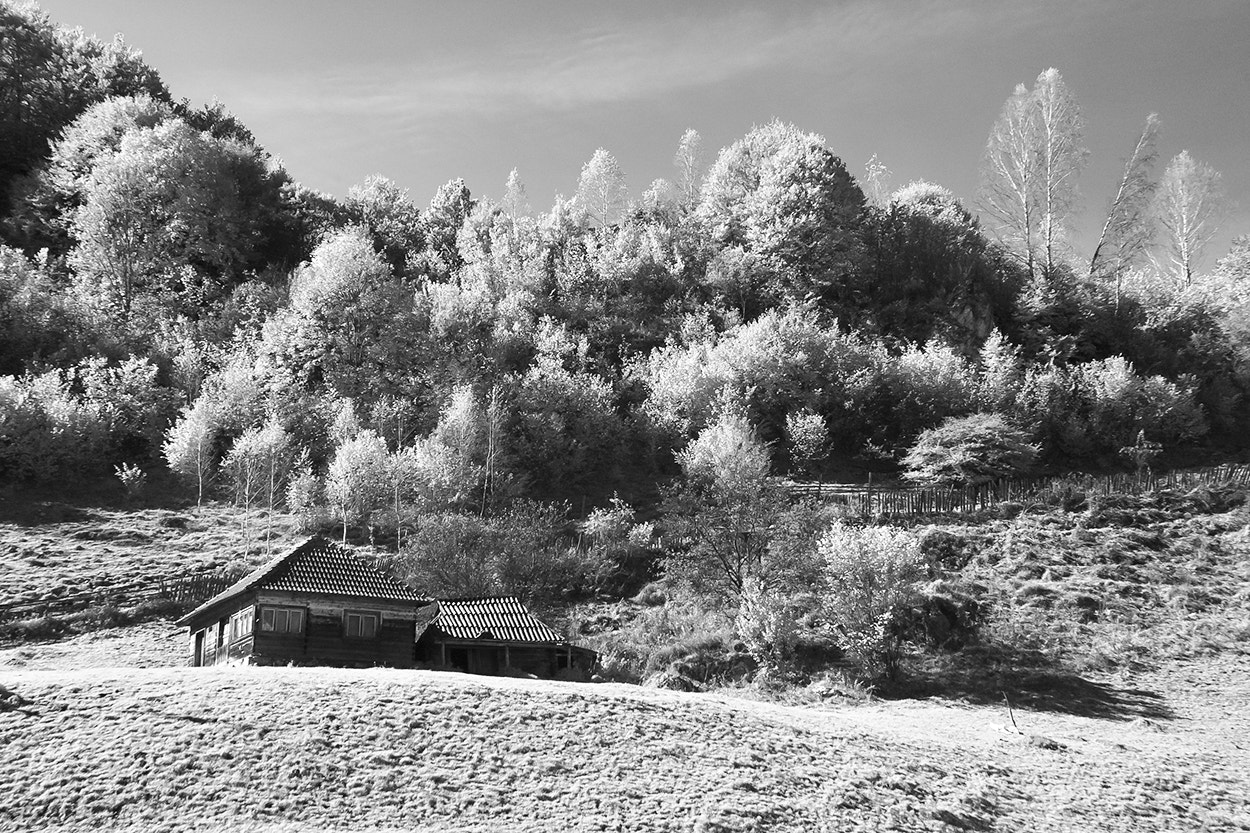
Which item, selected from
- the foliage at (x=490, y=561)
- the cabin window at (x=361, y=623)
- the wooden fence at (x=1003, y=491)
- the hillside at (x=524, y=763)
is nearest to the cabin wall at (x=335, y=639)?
the cabin window at (x=361, y=623)

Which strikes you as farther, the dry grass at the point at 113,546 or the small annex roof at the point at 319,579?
the dry grass at the point at 113,546

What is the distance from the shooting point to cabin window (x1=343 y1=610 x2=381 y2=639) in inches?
1500

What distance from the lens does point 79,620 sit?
45.7 m

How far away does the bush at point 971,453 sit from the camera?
2432 inches

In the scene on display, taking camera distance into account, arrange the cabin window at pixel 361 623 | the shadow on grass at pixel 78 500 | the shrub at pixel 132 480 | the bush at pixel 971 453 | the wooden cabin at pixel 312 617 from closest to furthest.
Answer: the wooden cabin at pixel 312 617 → the cabin window at pixel 361 623 → the shadow on grass at pixel 78 500 → the bush at pixel 971 453 → the shrub at pixel 132 480

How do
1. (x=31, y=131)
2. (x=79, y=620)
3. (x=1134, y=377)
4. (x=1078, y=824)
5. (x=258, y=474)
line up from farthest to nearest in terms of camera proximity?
(x=31, y=131)
(x=1134, y=377)
(x=258, y=474)
(x=79, y=620)
(x=1078, y=824)

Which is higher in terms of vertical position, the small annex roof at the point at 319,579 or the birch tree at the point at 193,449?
the birch tree at the point at 193,449

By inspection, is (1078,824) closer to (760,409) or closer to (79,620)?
(79,620)

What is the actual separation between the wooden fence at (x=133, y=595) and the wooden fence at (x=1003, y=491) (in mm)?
31203

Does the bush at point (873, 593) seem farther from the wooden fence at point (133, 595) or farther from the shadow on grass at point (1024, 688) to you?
the wooden fence at point (133, 595)

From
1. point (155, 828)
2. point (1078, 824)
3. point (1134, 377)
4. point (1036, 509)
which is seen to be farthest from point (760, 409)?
point (155, 828)

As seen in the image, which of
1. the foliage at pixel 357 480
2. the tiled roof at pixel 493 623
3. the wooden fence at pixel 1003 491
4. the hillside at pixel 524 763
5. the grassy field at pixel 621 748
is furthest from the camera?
the foliage at pixel 357 480

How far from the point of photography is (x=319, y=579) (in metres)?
38.5

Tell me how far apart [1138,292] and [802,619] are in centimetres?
5472
